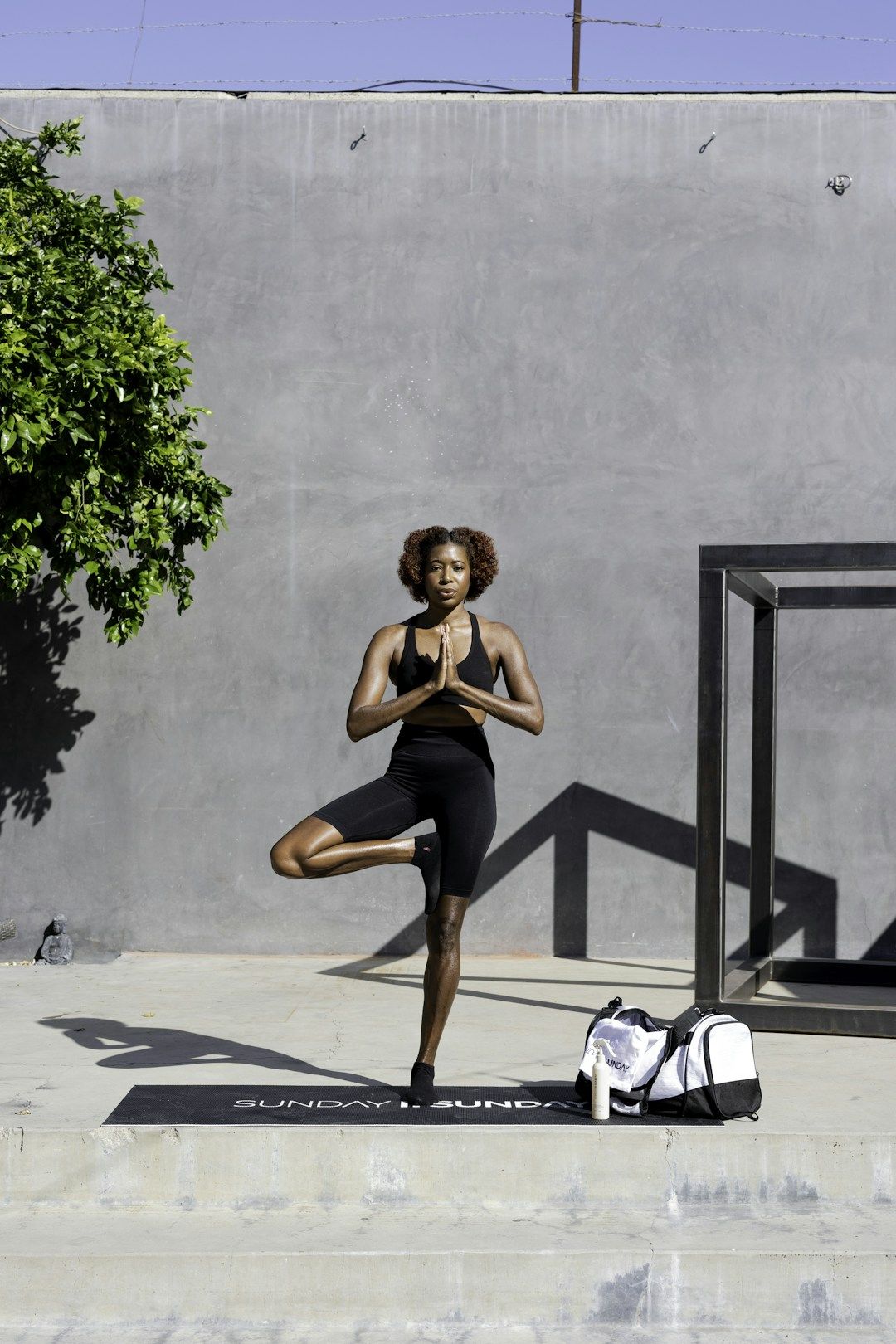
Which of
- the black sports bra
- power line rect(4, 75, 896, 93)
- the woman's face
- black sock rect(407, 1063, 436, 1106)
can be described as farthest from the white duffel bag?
power line rect(4, 75, 896, 93)

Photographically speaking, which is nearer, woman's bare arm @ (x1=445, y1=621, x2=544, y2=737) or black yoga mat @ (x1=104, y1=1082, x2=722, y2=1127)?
black yoga mat @ (x1=104, y1=1082, x2=722, y2=1127)

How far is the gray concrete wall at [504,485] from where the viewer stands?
7379 millimetres

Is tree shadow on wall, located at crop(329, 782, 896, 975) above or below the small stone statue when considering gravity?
above

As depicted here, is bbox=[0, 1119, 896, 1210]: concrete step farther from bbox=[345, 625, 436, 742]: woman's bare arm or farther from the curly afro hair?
the curly afro hair

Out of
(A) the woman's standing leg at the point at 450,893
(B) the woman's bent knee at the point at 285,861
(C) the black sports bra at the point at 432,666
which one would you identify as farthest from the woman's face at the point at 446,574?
(B) the woman's bent knee at the point at 285,861

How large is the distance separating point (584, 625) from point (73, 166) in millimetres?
3720

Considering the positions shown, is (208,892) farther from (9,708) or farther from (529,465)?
(529,465)

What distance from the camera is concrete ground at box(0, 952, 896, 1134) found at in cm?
439

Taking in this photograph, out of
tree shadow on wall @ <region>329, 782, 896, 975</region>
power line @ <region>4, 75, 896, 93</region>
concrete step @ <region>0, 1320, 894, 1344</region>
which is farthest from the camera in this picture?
power line @ <region>4, 75, 896, 93</region>

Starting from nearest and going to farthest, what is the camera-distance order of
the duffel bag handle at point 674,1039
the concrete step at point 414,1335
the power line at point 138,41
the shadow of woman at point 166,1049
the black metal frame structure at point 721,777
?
the concrete step at point 414,1335 → the duffel bag handle at point 674,1039 → the shadow of woman at point 166,1049 → the black metal frame structure at point 721,777 → the power line at point 138,41

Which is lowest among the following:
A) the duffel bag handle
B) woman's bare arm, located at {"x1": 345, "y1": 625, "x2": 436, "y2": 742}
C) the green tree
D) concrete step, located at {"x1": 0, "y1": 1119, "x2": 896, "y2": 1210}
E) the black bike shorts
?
concrete step, located at {"x1": 0, "y1": 1119, "x2": 896, "y2": 1210}

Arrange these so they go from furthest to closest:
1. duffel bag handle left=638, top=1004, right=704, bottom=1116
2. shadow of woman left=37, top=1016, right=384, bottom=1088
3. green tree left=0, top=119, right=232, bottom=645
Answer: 1. green tree left=0, top=119, right=232, bottom=645
2. shadow of woman left=37, top=1016, right=384, bottom=1088
3. duffel bag handle left=638, top=1004, right=704, bottom=1116

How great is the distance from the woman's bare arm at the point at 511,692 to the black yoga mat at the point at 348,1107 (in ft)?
3.71

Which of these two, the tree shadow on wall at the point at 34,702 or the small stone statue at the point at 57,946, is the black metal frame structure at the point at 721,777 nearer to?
the small stone statue at the point at 57,946
